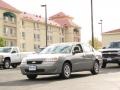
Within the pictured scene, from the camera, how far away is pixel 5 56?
31547 millimetres

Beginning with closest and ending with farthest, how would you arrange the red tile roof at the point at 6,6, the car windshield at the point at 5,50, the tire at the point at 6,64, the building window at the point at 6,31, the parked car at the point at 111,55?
the parked car at the point at 111,55, the tire at the point at 6,64, the car windshield at the point at 5,50, the building window at the point at 6,31, the red tile roof at the point at 6,6

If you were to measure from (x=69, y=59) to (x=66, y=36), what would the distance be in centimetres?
10956

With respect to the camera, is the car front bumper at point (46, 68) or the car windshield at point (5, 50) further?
the car windshield at point (5, 50)

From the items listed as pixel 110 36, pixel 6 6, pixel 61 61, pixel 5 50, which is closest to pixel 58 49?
pixel 61 61

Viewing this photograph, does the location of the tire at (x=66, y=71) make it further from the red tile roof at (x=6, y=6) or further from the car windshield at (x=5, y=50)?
the red tile roof at (x=6, y=6)

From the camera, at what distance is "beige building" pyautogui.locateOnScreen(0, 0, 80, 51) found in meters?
90.5

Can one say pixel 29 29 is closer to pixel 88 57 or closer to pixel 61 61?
pixel 88 57

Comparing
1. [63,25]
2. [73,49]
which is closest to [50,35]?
[63,25]

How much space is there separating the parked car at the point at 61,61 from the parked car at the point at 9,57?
11877 mm

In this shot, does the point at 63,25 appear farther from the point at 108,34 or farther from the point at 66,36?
the point at 108,34

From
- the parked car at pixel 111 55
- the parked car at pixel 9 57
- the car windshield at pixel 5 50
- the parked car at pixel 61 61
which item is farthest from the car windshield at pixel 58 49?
the car windshield at pixel 5 50

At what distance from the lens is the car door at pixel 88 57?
63.8 feet

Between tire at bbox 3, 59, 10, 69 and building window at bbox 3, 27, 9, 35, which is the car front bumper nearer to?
tire at bbox 3, 59, 10, 69

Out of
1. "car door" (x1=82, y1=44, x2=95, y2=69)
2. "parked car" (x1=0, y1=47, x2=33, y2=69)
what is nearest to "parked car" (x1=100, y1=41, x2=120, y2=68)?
"car door" (x1=82, y1=44, x2=95, y2=69)
